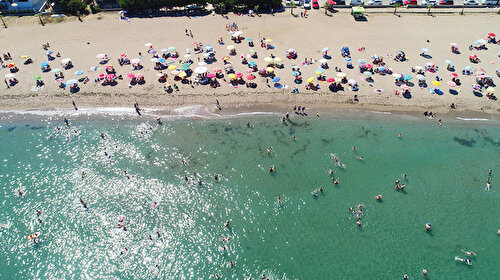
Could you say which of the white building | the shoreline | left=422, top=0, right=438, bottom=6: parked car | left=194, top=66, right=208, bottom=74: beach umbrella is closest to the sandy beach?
the shoreline

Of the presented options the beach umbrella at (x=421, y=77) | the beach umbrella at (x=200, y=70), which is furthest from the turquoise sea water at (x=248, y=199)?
the beach umbrella at (x=200, y=70)

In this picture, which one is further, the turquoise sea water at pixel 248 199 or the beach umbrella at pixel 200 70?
the beach umbrella at pixel 200 70

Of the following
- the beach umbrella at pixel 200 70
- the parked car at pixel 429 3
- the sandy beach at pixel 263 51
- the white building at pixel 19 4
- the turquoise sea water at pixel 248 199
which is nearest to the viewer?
the turquoise sea water at pixel 248 199

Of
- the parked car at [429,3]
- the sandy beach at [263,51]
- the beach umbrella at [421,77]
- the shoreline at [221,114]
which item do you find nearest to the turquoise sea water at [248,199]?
the shoreline at [221,114]

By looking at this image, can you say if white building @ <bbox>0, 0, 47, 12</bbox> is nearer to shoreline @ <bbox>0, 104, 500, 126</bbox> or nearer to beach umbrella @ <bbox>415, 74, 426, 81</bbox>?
shoreline @ <bbox>0, 104, 500, 126</bbox>

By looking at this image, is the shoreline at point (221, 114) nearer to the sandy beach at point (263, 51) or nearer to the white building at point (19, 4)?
the sandy beach at point (263, 51)

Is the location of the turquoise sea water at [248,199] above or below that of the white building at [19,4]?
below

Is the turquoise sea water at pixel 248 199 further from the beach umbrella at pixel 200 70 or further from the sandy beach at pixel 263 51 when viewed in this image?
the beach umbrella at pixel 200 70

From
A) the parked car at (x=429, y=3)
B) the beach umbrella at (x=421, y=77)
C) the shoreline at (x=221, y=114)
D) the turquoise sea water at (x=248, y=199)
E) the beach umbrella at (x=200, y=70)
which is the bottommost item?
the turquoise sea water at (x=248, y=199)

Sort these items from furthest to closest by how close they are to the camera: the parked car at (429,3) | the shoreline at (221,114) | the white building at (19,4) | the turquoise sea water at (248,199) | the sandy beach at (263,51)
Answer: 1. the white building at (19,4)
2. the parked car at (429,3)
3. the sandy beach at (263,51)
4. the shoreline at (221,114)
5. the turquoise sea water at (248,199)
